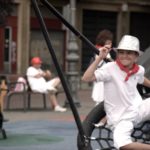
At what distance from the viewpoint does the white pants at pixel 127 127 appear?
497 centimetres

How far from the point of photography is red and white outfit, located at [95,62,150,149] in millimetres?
5148

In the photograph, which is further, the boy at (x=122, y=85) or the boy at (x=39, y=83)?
the boy at (x=39, y=83)

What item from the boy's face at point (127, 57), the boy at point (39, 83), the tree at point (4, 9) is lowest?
the boy at point (39, 83)

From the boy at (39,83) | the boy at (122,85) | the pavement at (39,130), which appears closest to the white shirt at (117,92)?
the boy at (122,85)

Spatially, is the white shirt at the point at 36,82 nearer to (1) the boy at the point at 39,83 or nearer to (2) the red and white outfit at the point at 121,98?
(1) the boy at the point at 39,83

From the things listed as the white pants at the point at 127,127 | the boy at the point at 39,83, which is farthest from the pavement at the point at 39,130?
the white pants at the point at 127,127

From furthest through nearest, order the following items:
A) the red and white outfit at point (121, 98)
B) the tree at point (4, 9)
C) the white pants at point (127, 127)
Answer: the tree at point (4, 9) < the red and white outfit at point (121, 98) < the white pants at point (127, 127)

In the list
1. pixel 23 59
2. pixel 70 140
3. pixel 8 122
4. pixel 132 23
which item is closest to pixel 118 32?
pixel 132 23

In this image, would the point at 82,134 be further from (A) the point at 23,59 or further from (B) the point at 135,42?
(A) the point at 23,59

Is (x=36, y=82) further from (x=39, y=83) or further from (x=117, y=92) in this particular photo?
(x=117, y=92)

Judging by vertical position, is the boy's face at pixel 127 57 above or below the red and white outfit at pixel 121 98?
above

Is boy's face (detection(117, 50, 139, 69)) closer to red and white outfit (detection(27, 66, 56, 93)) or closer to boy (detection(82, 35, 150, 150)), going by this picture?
boy (detection(82, 35, 150, 150))

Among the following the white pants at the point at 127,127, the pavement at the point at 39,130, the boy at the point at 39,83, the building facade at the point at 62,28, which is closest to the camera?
the white pants at the point at 127,127

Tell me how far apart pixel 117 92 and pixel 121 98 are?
0.20ft
